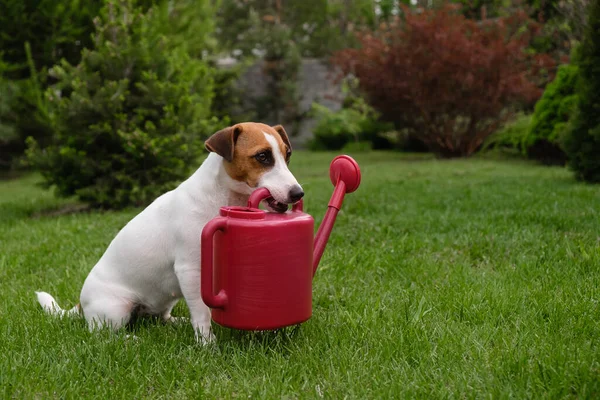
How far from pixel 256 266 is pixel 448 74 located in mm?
11196

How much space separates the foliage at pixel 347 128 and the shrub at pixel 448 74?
13.6 ft

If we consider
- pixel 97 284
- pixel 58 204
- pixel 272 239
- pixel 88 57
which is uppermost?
pixel 88 57

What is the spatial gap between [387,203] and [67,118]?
3880 mm

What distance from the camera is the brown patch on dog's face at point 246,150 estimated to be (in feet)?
7.91

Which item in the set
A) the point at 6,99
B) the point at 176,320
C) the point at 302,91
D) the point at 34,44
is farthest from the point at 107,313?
the point at 302,91

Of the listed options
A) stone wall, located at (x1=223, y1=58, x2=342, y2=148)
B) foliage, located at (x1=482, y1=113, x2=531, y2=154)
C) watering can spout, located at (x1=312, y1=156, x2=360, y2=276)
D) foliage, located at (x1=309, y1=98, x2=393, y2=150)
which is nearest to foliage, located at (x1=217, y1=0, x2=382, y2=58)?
stone wall, located at (x1=223, y1=58, x2=342, y2=148)

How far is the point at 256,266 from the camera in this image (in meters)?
2.17

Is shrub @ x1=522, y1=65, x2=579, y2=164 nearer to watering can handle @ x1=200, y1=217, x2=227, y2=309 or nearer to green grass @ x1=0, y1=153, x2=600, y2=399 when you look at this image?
green grass @ x1=0, y1=153, x2=600, y2=399

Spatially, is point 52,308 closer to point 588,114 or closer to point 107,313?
point 107,313

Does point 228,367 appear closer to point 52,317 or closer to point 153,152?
point 52,317

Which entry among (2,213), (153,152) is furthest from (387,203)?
(2,213)

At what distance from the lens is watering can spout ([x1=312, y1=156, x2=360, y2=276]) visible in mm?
2504

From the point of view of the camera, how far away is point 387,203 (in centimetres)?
628

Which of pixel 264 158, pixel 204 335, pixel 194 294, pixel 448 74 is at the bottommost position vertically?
pixel 204 335
